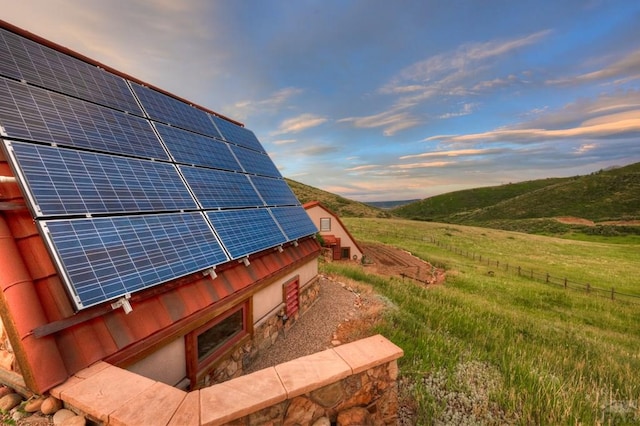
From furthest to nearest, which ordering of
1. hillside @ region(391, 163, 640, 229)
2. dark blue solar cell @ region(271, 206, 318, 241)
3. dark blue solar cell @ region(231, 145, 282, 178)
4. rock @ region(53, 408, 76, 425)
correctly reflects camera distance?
hillside @ region(391, 163, 640, 229), dark blue solar cell @ region(231, 145, 282, 178), dark blue solar cell @ region(271, 206, 318, 241), rock @ region(53, 408, 76, 425)

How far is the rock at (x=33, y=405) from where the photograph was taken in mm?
4051

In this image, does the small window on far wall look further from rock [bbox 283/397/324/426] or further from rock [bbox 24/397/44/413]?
rock [bbox 24/397/44/413]

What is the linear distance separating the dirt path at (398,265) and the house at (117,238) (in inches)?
831

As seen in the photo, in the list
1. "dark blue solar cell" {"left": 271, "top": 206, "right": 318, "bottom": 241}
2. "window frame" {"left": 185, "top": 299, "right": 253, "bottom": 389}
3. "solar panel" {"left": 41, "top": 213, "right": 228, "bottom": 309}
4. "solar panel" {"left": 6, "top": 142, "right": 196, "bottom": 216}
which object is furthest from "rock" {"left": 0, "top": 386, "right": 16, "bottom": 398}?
"dark blue solar cell" {"left": 271, "top": 206, "right": 318, "bottom": 241}

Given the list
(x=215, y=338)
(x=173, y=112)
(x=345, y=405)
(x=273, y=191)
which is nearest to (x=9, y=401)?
(x=215, y=338)

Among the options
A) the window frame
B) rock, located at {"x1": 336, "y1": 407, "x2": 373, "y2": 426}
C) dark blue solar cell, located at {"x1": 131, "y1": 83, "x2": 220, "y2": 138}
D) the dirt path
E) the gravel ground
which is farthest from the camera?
the dirt path

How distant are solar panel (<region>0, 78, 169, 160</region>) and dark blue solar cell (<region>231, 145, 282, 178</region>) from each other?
4.31 m

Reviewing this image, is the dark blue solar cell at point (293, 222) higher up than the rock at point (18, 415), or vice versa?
the dark blue solar cell at point (293, 222)

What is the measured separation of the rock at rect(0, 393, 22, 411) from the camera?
4.24m

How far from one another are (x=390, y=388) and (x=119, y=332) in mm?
5118

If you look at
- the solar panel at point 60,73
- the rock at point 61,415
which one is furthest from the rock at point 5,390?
the solar panel at point 60,73

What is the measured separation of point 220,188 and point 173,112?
4.17 metres

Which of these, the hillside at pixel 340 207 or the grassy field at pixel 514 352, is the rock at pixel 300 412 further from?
the hillside at pixel 340 207

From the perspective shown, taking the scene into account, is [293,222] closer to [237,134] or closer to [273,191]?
[273,191]
